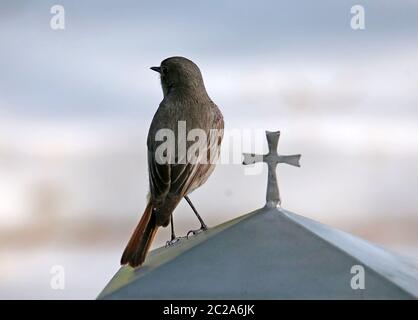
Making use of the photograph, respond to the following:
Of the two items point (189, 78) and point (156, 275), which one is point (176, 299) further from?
point (189, 78)

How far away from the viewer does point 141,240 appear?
4.21 meters

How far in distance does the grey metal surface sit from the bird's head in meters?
1.88

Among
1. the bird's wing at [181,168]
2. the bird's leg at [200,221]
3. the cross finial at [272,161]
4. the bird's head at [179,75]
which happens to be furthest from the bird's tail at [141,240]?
the bird's head at [179,75]

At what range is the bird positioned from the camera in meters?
4.41

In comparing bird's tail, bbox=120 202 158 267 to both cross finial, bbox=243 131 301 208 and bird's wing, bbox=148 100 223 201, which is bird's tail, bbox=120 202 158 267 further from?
cross finial, bbox=243 131 301 208

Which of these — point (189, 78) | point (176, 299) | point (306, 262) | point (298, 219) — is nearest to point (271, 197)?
point (298, 219)

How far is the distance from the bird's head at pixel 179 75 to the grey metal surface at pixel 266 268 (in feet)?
6.16

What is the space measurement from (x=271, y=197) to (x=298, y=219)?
7.5 inches

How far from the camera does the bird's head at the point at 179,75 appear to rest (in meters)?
5.56

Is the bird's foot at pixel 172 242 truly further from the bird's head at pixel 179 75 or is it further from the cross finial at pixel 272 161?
the bird's head at pixel 179 75

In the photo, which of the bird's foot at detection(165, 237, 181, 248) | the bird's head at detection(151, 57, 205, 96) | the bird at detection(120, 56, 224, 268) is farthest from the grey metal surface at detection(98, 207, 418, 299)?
the bird's head at detection(151, 57, 205, 96)
